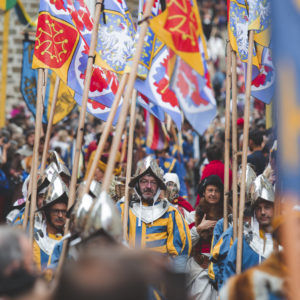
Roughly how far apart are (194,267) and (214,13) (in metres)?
→ 21.7

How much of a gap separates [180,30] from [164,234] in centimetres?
210

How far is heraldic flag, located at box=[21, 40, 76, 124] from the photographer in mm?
7891

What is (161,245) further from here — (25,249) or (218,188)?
(25,249)

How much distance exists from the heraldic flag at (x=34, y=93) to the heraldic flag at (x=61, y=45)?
2.81ft

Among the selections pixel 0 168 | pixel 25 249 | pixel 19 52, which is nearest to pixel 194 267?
pixel 25 249

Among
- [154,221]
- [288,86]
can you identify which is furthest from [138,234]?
[288,86]

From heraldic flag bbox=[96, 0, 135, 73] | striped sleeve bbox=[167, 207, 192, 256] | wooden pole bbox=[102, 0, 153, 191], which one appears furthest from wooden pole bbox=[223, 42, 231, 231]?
wooden pole bbox=[102, 0, 153, 191]

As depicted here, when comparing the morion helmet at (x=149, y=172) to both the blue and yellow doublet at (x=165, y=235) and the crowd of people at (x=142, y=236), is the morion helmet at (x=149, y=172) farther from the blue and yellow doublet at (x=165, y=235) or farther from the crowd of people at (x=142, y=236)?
the blue and yellow doublet at (x=165, y=235)

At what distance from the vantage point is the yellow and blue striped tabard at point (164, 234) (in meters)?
5.91

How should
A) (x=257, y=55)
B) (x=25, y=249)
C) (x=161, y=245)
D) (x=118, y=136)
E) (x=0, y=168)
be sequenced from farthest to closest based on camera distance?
(x=0, y=168), (x=257, y=55), (x=161, y=245), (x=118, y=136), (x=25, y=249)

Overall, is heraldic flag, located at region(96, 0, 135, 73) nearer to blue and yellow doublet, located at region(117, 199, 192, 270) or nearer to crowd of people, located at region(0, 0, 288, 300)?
crowd of people, located at region(0, 0, 288, 300)

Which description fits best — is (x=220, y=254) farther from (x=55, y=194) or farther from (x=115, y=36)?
(x=115, y=36)

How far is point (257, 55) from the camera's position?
6.42 meters

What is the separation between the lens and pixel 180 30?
15.3 ft
